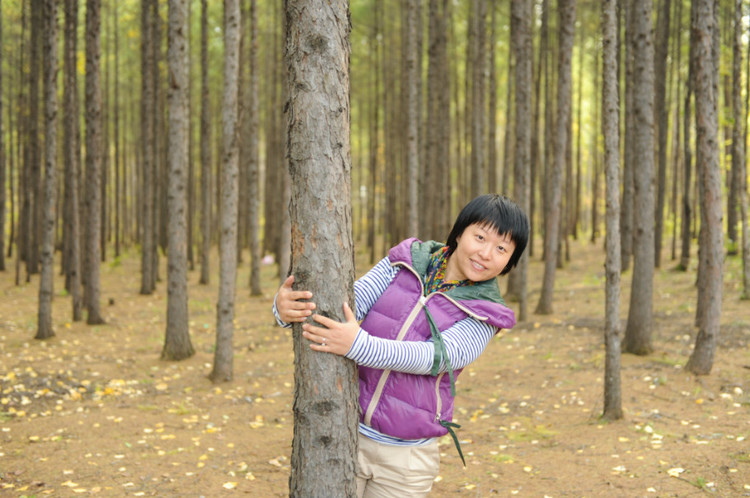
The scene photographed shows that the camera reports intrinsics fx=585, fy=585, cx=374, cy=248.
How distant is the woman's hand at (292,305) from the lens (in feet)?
6.24

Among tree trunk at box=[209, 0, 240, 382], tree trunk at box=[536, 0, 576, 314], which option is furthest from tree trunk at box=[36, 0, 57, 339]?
tree trunk at box=[536, 0, 576, 314]

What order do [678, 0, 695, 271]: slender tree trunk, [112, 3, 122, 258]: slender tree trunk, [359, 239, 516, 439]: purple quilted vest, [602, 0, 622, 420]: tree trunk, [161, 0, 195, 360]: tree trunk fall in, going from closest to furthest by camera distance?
[359, 239, 516, 439]: purple quilted vest → [602, 0, 622, 420]: tree trunk → [161, 0, 195, 360]: tree trunk → [678, 0, 695, 271]: slender tree trunk → [112, 3, 122, 258]: slender tree trunk

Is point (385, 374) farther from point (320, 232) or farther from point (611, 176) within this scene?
point (611, 176)

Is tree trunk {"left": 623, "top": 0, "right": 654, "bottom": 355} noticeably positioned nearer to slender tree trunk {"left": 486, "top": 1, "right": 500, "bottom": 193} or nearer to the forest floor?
the forest floor

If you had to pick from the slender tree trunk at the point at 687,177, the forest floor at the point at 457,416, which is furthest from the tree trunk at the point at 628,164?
the forest floor at the point at 457,416

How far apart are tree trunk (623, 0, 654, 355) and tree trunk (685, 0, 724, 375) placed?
74 cm

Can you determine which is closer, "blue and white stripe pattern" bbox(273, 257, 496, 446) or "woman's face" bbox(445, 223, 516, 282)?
"blue and white stripe pattern" bbox(273, 257, 496, 446)

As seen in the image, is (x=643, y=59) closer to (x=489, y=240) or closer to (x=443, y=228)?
(x=489, y=240)

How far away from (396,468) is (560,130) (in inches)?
354

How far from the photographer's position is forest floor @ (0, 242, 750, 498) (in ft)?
14.6

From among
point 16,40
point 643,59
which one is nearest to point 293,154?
point 643,59

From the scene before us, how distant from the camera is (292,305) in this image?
1.92 meters

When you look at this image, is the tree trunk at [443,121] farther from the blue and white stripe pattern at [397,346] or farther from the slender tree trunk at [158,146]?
the blue and white stripe pattern at [397,346]

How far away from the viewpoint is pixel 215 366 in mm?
7238
